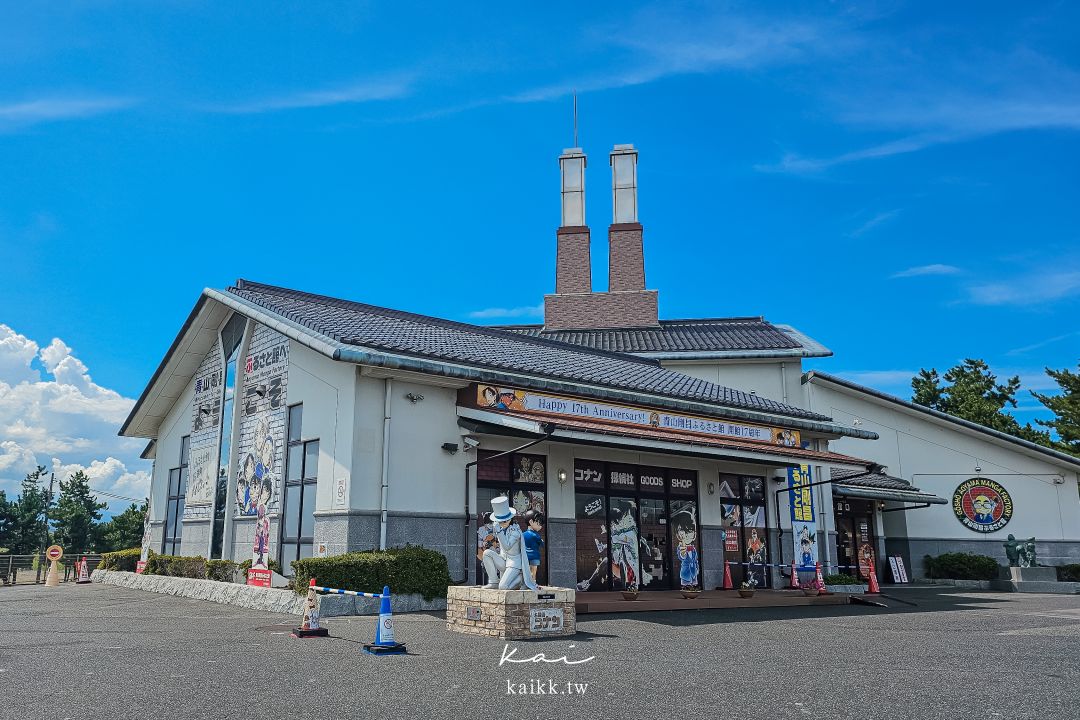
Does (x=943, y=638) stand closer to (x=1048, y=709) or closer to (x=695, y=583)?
(x=1048, y=709)

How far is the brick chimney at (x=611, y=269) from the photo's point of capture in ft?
104

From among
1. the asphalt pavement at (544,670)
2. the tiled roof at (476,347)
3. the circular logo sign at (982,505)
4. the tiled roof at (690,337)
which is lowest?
the asphalt pavement at (544,670)

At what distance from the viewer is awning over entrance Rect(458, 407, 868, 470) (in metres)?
15.1

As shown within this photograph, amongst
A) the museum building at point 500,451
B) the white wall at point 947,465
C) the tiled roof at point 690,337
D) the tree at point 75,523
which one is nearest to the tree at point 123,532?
the tree at point 75,523

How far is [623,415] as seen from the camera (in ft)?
58.3

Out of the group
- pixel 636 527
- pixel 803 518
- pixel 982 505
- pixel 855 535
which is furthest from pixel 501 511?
pixel 982 505

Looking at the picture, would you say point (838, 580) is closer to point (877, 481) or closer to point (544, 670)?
point (877, 481)

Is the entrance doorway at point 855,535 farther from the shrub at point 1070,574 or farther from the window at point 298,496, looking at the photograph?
the window at point 298,496

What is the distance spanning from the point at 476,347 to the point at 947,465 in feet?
58.6

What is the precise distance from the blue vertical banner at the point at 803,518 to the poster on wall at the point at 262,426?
42.7 feet

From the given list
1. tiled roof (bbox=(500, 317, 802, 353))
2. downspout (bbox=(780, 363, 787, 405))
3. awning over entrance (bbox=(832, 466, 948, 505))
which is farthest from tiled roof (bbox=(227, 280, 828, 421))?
awning over entrance (bbox=(832, 466, 948, 505))

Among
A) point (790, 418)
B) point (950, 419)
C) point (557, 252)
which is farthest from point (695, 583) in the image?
point (557, 252)

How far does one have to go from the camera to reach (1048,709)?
22.2 ft

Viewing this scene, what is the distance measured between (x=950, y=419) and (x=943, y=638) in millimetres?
17716
